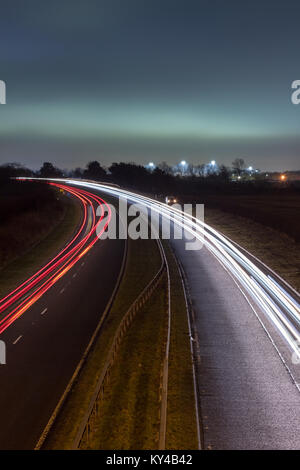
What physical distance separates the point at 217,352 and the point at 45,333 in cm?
954

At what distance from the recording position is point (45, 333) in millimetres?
23422

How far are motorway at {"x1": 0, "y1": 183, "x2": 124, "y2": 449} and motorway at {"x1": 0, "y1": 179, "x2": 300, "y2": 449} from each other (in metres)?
0.05

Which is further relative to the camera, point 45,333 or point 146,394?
point 45,333

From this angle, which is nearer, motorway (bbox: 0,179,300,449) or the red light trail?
motorway (bbox: 0,179,300,449)

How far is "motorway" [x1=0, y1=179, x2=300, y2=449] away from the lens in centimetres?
1468

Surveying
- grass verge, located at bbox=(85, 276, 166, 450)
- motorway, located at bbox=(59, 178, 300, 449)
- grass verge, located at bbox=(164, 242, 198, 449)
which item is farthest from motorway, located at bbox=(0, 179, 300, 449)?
grass verge, located at bbox=(85, 276, 166, 450)

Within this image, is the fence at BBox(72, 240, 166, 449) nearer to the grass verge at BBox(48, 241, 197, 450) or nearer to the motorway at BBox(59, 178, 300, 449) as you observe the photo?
the grass verge at BBox(48, 241, 197, 450)

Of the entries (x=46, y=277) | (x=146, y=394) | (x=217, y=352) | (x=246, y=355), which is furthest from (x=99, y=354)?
(x=46, y=277)

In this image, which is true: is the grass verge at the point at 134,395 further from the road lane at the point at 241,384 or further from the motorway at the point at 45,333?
the motorway at the point at 45,333

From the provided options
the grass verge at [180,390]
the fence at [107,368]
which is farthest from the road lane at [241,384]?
the fence at [107,368]

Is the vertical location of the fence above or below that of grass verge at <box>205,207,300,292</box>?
below

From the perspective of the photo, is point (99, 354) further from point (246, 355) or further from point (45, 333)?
point (246, 355)

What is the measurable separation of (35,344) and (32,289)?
10.7 metres

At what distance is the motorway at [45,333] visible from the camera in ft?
51.7
